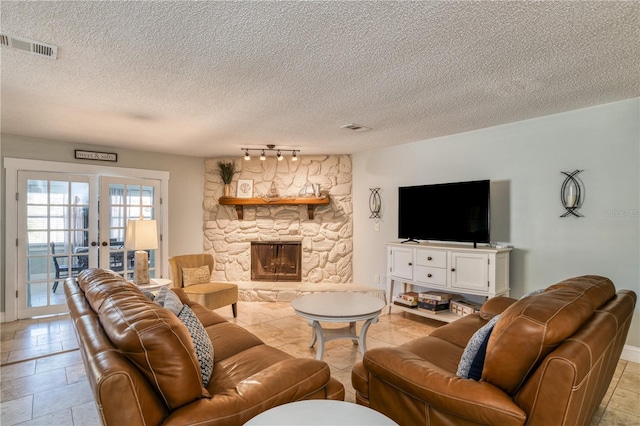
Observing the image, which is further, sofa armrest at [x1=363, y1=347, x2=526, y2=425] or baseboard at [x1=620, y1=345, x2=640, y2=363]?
baseboard at [x1=620, y1=345, x2=640, y2=363]

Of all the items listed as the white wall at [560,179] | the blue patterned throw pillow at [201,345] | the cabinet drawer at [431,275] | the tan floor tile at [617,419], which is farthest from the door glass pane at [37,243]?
the tan floor tile at [617,419]

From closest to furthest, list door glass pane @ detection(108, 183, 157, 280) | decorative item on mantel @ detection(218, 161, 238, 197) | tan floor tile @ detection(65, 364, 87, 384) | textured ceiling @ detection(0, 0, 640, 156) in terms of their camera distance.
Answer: textured ceiling @ detection(0, 0, 640, 156), tan floor tile @ detection(65, 364, 87, 384), door glass pane @ detection(108, 183, 157, 280), decorative item on mantel @ detection(218, 161, 238, 197)

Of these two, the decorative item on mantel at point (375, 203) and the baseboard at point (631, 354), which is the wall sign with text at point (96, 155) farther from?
the baseboard at point (631, 354)

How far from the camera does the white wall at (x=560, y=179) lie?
303 cm

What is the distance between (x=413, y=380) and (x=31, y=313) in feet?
16.5

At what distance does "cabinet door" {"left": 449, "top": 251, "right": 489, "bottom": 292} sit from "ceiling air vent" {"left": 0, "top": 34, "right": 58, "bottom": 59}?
383cm

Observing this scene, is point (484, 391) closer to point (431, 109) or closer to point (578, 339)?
point (578, 339)

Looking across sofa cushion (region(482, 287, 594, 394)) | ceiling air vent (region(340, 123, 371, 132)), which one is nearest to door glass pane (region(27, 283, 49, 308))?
ceiling air vent (region(340, 123, 371, 132))

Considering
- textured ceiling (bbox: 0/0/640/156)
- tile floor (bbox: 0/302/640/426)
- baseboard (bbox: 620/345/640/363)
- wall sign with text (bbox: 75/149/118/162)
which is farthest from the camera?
wall sign with text (bbox: 75/149/118/162)

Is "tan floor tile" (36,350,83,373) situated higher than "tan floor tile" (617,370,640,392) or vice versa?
"tan floor tile" (617,370,640,392)

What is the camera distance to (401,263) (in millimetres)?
4359

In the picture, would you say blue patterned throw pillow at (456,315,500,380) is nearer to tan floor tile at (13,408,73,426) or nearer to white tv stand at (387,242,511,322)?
white tv stand at (387,242,511,322)

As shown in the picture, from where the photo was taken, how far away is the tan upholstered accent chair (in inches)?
157

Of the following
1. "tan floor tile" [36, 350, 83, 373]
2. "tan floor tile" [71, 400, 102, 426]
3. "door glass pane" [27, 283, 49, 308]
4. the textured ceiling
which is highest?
the textured ceiling
